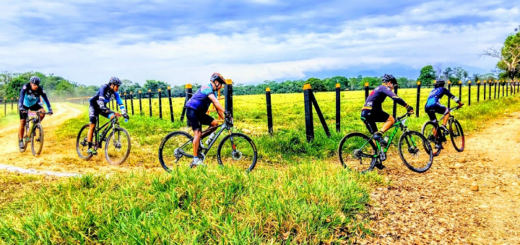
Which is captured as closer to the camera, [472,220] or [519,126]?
[472,220]

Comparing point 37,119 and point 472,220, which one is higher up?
point 37,119

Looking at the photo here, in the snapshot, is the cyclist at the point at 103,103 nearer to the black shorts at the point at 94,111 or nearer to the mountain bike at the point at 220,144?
the black shorts at the point at 94,111

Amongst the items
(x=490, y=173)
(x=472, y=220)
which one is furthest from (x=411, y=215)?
(x=490, y=173)

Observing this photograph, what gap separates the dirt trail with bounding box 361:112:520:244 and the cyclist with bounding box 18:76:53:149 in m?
8.73

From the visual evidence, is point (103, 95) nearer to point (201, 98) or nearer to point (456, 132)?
point (201, 98)

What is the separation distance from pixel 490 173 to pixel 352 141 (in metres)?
2.54

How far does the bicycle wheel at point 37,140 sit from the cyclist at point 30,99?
1.52 ft

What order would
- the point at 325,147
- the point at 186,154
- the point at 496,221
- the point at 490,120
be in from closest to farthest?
the point at 496,221 < the point at 186,154 < the point at 325,147 < the point at 490,120

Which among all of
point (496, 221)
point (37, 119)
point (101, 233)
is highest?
point (37, 119)

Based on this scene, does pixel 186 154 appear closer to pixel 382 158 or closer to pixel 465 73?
pixel 382 158

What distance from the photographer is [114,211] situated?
142 inches

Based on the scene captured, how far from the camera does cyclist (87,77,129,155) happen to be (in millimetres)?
7199

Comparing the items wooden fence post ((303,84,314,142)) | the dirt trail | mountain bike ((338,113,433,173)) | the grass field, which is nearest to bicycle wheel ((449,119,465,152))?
the dirt trail

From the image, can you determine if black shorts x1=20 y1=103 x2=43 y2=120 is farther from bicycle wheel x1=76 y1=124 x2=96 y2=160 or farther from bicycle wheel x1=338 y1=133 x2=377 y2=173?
bicycle wheel x1=338 y1=133 x2=377 y2=173
